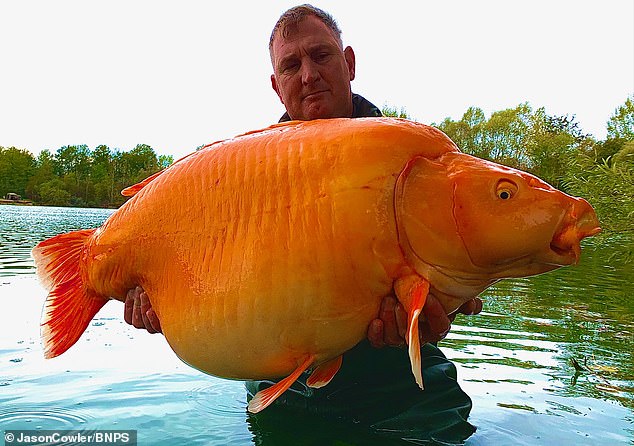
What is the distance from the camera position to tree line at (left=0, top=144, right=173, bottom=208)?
6850 centimetres

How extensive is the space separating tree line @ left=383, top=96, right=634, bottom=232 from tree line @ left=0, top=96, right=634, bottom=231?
13 mm

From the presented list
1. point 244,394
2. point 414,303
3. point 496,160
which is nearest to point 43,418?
point 244,394

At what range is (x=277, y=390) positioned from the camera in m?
2.03

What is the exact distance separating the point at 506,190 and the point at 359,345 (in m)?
1.39

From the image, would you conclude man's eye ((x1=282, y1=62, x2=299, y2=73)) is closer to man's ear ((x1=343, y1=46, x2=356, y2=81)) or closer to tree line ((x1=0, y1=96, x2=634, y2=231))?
man's ear ((x1=343, y1=46, x2=356, y2=81))

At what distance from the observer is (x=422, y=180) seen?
74.7 inches

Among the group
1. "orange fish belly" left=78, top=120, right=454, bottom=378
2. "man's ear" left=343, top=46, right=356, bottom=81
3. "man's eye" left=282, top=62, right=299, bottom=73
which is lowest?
"orange fish belly" left=78, top=120, right=454, bottom=378

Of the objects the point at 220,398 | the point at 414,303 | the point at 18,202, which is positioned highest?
the point at 18,202

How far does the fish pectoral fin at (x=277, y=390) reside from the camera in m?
1.97

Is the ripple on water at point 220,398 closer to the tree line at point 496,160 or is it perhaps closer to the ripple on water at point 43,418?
the ripple on water at point 43,418

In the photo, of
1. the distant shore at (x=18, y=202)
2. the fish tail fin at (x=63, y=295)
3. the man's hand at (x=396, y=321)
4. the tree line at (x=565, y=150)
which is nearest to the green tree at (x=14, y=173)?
the distant shore at (x=18, y=202)

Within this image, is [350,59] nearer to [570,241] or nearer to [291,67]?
[291,67]

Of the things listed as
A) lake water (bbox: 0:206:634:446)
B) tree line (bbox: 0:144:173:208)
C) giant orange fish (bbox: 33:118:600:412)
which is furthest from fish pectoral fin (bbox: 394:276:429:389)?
tree line (bbox: 0:144:173:208)

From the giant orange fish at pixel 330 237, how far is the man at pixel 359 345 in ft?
0.56
